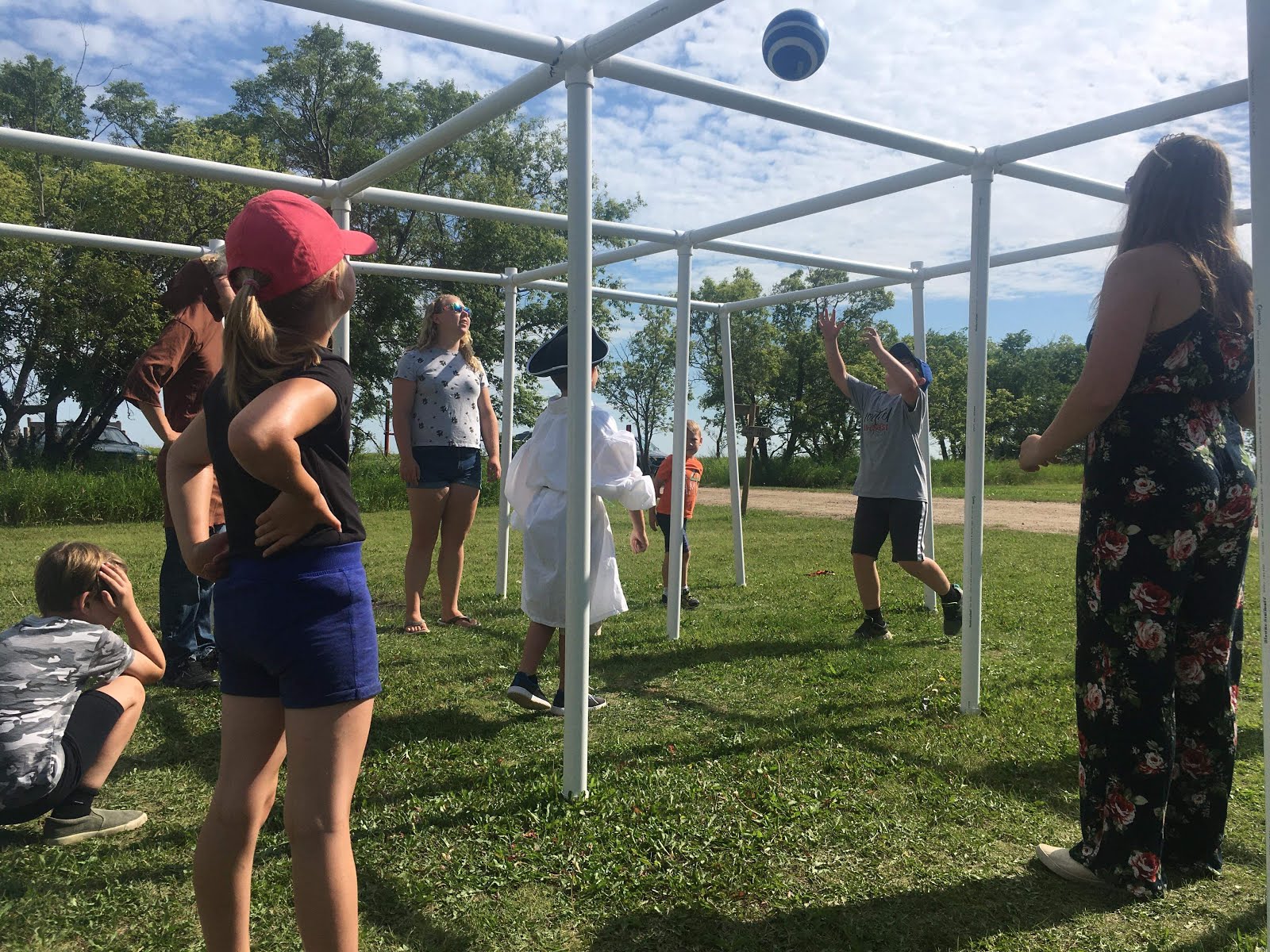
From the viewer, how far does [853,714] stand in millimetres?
4465

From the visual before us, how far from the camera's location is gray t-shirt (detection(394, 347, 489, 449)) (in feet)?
19.5

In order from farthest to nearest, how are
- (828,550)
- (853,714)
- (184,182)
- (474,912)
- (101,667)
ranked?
(184,182)
(828,550)
(853,714)
(101,667)
(474,912)

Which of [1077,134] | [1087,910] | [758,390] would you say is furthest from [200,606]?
[758,390]

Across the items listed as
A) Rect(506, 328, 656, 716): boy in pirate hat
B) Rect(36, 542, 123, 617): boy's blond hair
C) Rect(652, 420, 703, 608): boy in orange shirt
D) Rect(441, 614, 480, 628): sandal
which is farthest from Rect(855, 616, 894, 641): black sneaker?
Rect(36, 542, 123, 617): boy's blond hair

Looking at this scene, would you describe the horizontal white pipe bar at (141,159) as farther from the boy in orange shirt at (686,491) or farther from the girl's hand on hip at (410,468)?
the boy in orange shirt at (686,491)

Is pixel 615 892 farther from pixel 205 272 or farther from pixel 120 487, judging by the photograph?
pixel 120 487

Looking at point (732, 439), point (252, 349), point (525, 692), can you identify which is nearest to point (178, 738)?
point (525, 692)

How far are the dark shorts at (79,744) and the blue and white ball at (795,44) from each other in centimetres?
315

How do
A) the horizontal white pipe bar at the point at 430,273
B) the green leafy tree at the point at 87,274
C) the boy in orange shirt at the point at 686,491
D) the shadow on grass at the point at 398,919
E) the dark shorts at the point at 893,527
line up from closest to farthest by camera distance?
the shadow on grass at the point at 398,919 → the dark shorts at the point at 893,527 → the horizontal white pipe bar at the point at 430,273 → the boy in orange shirt at the point at 686,491 → the green leafy tree at the point at 87,274

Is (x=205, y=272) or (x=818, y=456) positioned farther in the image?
(x=818, y=456)

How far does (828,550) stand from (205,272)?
31.3 feet

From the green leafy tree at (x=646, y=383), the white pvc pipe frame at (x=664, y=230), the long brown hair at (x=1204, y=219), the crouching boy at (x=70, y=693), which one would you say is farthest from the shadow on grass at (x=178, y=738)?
the green leafy tree at (x=646, y=383)

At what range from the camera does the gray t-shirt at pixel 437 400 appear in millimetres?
5934

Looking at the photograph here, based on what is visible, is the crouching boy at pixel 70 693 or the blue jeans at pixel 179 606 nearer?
the crouching boy at pixel 70 693
